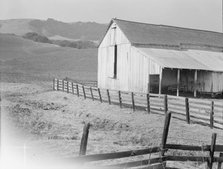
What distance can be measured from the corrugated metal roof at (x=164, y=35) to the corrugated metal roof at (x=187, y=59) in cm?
100

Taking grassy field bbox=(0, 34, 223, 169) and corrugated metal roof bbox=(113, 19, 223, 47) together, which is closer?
grassy field bbox=(0, 34, 223, 169)

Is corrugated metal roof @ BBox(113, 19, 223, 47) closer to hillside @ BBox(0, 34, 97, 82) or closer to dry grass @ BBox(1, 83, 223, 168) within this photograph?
dry grass @ BBox(1, 83, 223, 168)

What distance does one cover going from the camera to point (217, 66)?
3403cm

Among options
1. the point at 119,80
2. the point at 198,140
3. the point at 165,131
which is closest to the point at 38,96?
the point at 119,80

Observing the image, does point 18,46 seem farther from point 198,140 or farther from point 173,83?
point 198,140

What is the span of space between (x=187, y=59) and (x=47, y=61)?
55.2m

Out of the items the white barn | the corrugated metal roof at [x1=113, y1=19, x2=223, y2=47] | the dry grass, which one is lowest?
the dry grass

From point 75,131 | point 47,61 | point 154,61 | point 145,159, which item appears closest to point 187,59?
point 154,61

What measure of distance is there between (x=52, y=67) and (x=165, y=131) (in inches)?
2790

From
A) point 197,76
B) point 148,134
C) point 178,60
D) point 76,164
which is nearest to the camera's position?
point 76,164

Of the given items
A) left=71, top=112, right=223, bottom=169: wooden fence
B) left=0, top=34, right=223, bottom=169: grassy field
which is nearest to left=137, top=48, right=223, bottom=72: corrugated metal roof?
left=0, top=34, right=223, bottom=169: grassy field

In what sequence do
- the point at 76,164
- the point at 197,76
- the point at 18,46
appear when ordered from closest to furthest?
the point at 76,164
the point at 197,76
the point at 18,46

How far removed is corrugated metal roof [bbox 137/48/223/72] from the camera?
30.4 metres

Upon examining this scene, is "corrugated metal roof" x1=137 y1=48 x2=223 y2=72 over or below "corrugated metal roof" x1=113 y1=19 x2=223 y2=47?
below
